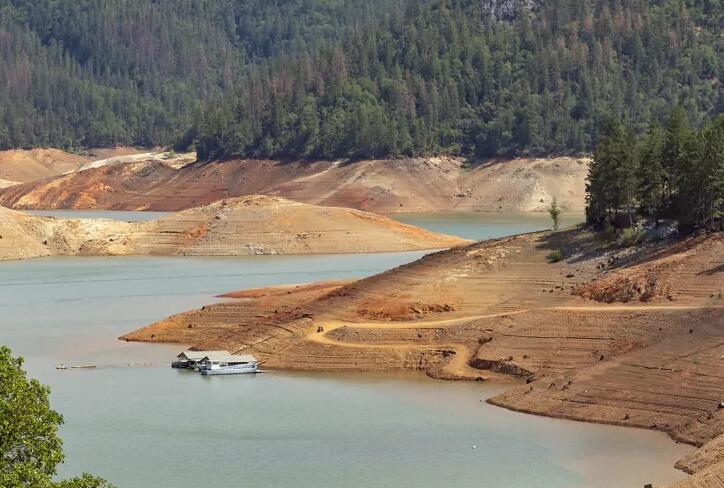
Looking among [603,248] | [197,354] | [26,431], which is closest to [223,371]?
[197,354]

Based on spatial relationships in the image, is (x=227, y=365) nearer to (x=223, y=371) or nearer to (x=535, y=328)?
(x=223, y=371)

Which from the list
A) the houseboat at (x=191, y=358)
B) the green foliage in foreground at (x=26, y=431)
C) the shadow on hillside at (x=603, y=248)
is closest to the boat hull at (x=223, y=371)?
the houseboat at (x=191, y=358)

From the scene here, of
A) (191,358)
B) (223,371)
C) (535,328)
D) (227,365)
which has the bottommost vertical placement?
(223,371)

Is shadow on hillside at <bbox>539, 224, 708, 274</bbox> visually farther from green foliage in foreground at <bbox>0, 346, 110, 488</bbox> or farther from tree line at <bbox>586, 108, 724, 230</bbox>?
green foliage in foreground at <bbox>0, 346, 110, 488</bbox>

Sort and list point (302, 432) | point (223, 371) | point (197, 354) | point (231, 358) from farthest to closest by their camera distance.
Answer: point (197, 354)
point (231, 358)
point (223, 371)
point (302, 432)


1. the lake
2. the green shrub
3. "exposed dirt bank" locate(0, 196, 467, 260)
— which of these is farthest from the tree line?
"exposed dirt bank" locate(0, 196, 467, 260)

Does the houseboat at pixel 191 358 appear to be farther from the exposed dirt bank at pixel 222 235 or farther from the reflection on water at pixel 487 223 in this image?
the reflection on water at pixel 487 223

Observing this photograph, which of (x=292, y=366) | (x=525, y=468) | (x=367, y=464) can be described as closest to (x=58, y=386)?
(x=292, y=366)
